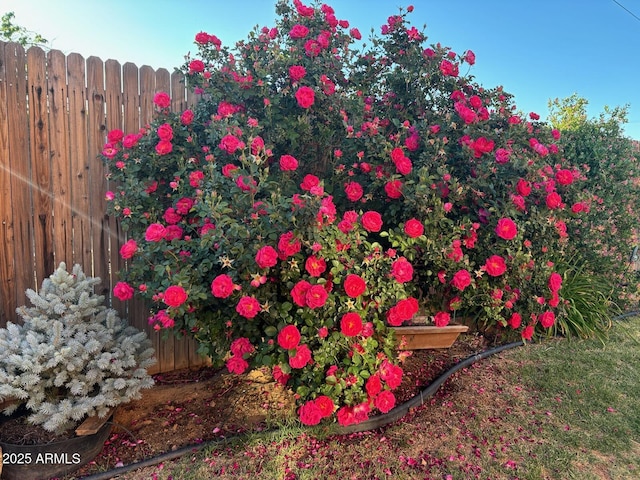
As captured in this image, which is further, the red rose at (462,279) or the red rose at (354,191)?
the red rose at (354,191)

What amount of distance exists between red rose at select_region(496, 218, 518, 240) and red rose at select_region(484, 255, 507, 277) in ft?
0.43

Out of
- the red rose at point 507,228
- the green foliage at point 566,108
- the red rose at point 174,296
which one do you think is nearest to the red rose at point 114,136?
the red rose at point 174,296

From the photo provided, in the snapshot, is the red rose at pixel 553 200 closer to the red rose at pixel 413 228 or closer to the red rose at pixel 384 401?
the red rose at pixel 413 228

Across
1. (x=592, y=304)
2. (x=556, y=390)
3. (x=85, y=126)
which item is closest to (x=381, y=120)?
(x=85, y=126)

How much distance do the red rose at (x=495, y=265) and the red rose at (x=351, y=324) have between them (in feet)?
2.65

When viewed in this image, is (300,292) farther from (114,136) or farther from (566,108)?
(566,108)

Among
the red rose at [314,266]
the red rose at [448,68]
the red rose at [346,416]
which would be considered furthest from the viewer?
the red rose at [448,68]

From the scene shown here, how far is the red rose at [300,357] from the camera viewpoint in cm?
169

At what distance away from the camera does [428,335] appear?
314 cm

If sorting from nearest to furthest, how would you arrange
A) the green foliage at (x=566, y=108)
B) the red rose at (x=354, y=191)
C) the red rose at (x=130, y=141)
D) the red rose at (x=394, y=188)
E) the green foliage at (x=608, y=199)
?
1. the red rose at (x=394, y=188)
2. the red rose at (x=354, y=191)
3. the red rose at (x=130, y=141)
4. the green foliage at (x=608, y=199)
5. the green foliage at (x=566, y=108)

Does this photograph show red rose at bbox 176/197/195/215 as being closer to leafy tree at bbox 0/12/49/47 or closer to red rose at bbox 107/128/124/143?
red rose at bbox 107/128/124/143

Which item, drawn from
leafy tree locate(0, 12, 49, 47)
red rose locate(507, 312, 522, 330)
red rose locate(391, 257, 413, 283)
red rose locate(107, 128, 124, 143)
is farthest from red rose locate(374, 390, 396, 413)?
leafy tree locate(0, 12, 49, 47)

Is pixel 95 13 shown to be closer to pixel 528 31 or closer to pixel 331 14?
pixel 331 14

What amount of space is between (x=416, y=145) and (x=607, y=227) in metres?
3.29
